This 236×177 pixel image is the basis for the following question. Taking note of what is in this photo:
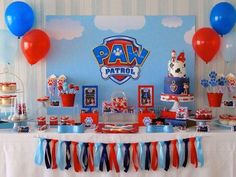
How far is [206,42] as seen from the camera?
260 cm

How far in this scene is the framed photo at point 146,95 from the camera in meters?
2.78

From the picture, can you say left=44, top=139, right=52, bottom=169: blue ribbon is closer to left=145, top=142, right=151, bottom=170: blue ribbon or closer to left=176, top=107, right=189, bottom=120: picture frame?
left=145, top=142, right=151, bottom=170: blue ribbon

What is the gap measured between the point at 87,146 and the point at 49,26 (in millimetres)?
989

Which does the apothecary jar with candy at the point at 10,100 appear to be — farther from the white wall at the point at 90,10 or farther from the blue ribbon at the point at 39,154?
the blue ribbon at the point at 39,154

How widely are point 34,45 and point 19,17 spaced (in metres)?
0.22

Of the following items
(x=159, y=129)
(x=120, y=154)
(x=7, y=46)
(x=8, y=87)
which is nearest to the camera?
(x=120, y=154)

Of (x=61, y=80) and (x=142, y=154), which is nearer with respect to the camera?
(x=142, y=154)

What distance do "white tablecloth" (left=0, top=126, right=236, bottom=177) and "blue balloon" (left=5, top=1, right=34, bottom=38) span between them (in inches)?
30.4

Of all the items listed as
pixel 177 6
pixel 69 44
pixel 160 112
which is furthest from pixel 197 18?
pixel 69 44

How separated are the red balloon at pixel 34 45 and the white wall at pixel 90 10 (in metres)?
0.14

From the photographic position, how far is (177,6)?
2771mm

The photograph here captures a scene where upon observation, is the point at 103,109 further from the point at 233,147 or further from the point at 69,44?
the point at 233,147

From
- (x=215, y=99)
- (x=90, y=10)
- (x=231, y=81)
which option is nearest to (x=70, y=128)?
(x=90, y=10)

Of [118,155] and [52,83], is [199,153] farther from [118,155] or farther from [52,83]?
[52,83]
